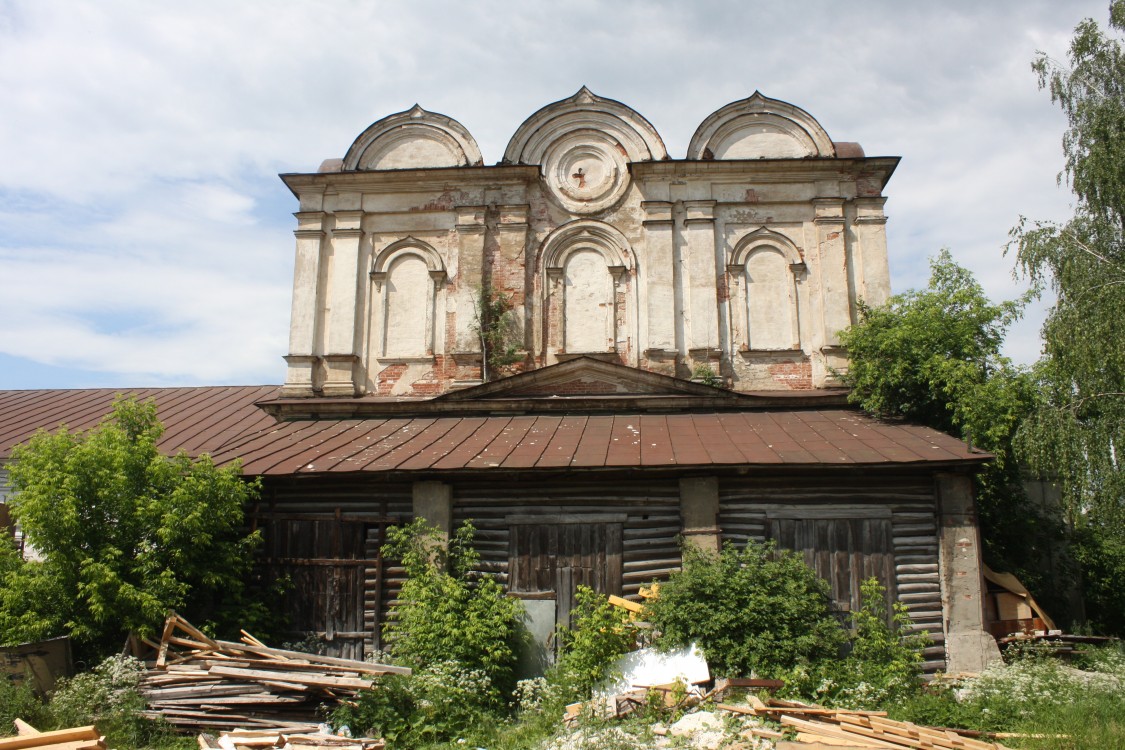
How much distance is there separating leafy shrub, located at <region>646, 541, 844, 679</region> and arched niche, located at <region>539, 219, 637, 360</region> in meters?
5.69

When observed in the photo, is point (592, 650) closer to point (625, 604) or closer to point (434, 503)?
point (625, 604)

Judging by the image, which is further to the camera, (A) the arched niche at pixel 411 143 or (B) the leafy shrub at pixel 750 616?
(A) the arched niche at pixel 411 143

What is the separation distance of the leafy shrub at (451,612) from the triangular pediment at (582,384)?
9.78ft

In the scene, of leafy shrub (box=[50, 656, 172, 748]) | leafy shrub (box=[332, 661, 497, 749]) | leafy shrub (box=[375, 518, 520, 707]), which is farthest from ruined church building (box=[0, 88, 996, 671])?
leafy shrub (box=[50, 656, 172, 748])

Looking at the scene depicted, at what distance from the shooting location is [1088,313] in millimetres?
11961

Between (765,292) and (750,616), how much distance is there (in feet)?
24.0

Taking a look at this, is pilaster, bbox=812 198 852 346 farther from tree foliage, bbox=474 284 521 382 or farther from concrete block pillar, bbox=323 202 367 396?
concrete block pillar, bbox=323 202 367 396

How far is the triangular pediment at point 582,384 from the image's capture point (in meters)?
13.7

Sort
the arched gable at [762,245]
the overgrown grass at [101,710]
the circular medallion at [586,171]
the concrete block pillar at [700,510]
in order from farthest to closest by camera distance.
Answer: the circular medallion at [586,171]
the arched gable at [762,245]
the concrete block pillar at [700,510]
the overgrown grass at [101,710]

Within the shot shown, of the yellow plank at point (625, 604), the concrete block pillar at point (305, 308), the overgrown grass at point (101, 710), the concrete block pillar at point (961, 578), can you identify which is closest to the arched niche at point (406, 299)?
the concrete block pillar at point (305, 308)

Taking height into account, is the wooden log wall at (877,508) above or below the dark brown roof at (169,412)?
below

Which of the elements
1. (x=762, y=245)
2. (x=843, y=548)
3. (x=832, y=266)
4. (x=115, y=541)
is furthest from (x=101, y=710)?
(x=832, y=266)

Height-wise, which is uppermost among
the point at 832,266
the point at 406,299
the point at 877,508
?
the point at 832,266

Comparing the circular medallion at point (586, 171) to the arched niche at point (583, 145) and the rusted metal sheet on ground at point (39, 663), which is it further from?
the rusted metal sheet on ground at point (39, 663)
